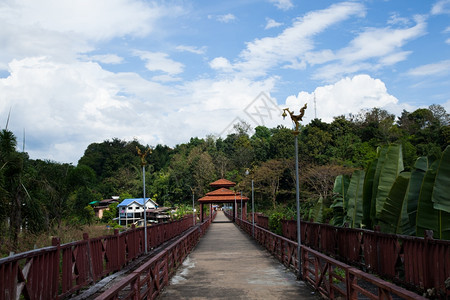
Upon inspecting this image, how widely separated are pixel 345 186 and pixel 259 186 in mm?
36068

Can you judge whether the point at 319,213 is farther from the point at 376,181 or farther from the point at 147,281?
the point at 147,281

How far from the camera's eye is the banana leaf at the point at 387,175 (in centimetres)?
1203

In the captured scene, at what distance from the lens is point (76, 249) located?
8195mm

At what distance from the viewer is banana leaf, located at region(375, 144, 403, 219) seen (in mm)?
12031

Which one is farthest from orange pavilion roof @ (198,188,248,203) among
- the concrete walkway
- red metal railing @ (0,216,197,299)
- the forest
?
red metal railing @ (0,216,197,299)

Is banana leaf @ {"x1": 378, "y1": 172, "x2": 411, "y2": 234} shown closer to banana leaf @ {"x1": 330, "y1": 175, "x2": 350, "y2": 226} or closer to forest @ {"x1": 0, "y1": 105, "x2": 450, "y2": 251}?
forest @ {"x1": 0, "y1": 105, "x2": 450, "y2": 251}

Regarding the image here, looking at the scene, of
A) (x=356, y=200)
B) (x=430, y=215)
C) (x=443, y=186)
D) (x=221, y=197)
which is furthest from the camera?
(x=221, y=197)

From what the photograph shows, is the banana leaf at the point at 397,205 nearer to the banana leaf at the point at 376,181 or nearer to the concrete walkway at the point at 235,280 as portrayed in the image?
the banana leaf at the point at 376,181

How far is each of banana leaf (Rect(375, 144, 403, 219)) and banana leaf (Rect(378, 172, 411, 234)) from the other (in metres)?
1.07

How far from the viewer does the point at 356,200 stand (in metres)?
14.4

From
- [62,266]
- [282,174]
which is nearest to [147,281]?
[62,266]

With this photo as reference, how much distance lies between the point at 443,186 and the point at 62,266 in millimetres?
7794

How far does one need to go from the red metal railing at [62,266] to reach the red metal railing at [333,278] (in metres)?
4.79

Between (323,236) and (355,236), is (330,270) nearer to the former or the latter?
(355,236)
